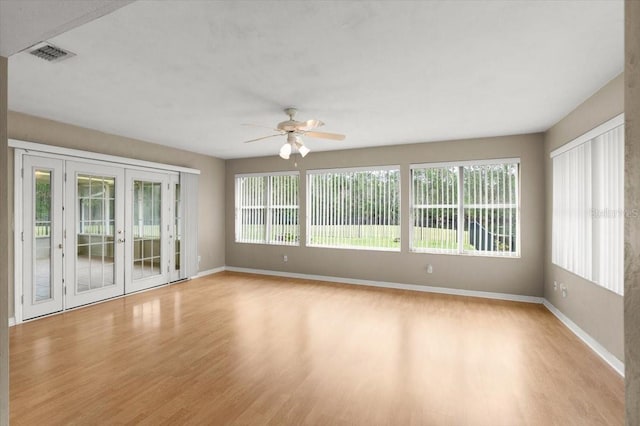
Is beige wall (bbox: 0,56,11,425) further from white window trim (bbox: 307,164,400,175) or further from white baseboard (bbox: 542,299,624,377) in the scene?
white window trim (bbox: 307,164,400,175)

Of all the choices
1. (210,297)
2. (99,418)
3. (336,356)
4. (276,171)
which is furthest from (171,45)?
(276,171)

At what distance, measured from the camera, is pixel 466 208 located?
17.2 ft

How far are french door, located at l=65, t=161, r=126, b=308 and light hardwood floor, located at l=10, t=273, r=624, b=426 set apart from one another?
1.45 ft

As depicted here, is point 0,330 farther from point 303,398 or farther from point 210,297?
point 210,297

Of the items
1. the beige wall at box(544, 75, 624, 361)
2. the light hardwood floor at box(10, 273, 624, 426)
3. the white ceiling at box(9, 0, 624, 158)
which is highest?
the white ceiling at box(9, 0, 624, 158)

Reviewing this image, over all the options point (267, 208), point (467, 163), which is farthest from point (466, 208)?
point (267, 208)

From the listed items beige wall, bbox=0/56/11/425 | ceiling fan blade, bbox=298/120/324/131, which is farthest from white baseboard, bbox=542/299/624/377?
beige wall, bbox=0/56/11/425

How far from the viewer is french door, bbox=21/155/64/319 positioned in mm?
3957

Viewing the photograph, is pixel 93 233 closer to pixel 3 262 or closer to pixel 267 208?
pixel 267 208

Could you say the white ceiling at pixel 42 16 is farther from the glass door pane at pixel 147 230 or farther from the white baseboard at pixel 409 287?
the white baseboard at pixel 409 287

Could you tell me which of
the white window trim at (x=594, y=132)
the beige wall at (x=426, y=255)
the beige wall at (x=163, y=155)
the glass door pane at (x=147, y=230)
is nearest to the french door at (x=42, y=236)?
the beige wall at (x=163, y=155)

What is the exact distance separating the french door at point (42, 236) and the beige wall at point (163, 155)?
26 cm

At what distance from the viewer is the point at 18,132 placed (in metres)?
3.87

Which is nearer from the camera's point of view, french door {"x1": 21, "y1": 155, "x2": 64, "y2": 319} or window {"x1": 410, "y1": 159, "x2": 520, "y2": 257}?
french door {"x1": 21, "y1": 155, "x2": 64, "y2": 319}
